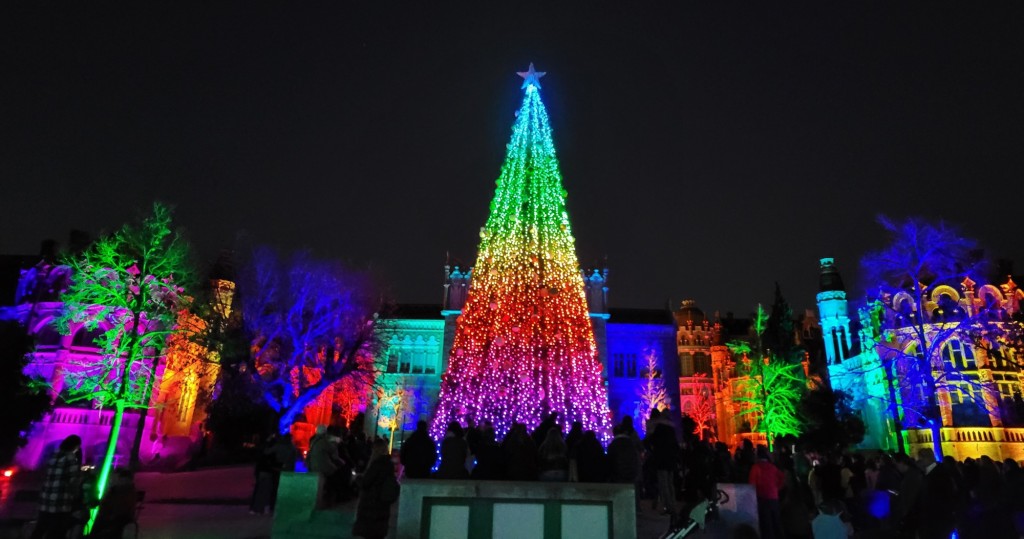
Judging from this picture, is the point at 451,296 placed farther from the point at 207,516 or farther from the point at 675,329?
the point at 207,516

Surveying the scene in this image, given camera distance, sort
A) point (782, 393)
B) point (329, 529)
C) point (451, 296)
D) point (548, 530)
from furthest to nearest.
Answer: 1. point (451, 296)
2. point (782, 393)
3. point (329, 529)
4. point (548, 530)

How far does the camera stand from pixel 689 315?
191 ft

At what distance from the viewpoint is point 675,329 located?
55875 millimetres

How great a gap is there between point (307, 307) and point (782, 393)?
101ft

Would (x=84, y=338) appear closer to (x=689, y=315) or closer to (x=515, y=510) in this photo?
(x=515, y=510)

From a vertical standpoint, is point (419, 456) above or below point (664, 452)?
below

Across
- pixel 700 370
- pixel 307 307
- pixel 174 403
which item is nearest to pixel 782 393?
pixel 700 370

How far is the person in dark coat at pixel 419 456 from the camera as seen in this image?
10.8 m

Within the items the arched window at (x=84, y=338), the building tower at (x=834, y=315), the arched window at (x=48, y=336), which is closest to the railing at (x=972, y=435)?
the building tower at (x=834, y=315)

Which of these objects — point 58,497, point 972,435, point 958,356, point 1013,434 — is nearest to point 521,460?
point 58,497

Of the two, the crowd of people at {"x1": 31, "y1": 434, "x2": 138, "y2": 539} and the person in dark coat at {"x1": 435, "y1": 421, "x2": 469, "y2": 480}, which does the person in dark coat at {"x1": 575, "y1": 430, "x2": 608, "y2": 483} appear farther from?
the crowd of people at {"x1": 31, "y1": 434, "x2": 138, "y2": 539}

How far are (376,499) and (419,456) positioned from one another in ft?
5.03

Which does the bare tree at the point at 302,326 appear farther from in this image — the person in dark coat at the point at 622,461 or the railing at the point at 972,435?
the railing at the point at 972,435

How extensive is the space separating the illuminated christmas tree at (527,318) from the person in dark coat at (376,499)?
14184 millimetres
